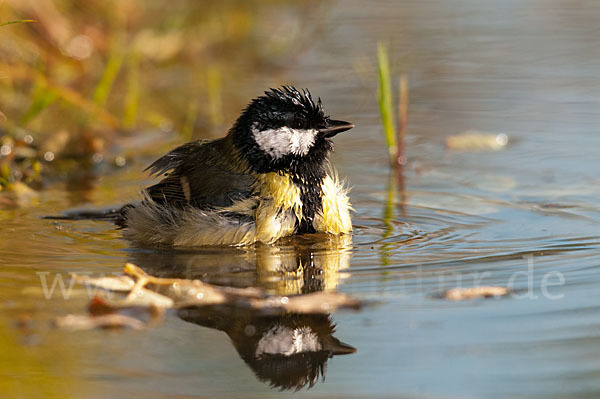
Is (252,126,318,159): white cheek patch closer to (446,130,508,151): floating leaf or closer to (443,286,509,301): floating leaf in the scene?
(443,286,509,301): floating leaf

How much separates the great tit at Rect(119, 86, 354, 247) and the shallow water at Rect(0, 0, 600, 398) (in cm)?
14

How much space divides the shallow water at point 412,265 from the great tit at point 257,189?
0.14 meters

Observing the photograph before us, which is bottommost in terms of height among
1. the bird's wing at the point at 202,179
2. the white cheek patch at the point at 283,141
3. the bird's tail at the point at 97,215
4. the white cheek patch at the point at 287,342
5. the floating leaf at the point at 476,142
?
the white cheek patch at the point at 287,342

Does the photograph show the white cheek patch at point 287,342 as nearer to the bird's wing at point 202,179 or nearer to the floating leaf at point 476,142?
the bird's wing at point 202,179

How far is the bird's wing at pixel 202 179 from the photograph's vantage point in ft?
16.7

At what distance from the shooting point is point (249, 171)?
5.22 metres

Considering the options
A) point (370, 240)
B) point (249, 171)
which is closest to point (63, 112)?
point (249, 171)

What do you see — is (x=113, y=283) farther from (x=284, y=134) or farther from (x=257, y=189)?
(x=284, y=134)

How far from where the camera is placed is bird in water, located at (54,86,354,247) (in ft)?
16.3

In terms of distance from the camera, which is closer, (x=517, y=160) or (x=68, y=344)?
(x=68, y=344)

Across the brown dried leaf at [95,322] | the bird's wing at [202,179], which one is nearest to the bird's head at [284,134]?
the bird's wing at [202,179]

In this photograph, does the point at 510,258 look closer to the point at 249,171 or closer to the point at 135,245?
the point at 249,171

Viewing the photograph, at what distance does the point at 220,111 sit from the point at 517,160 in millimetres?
2935

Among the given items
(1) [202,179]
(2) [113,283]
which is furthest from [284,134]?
(2) [113,283]
